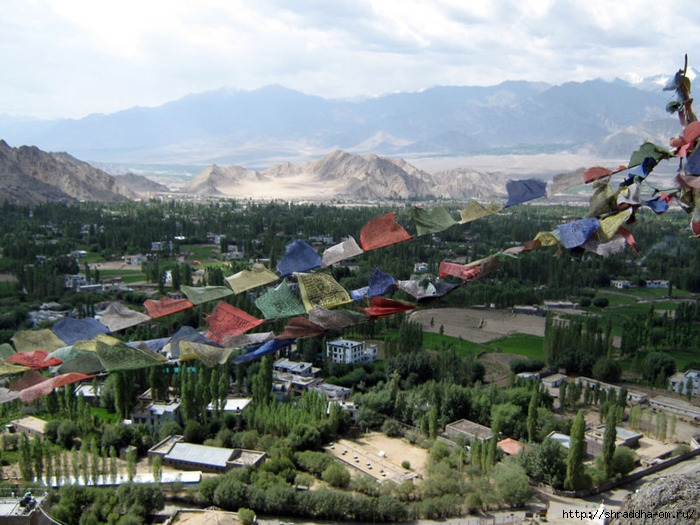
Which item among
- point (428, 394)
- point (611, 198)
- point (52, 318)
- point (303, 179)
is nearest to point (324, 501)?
point (428, 394)

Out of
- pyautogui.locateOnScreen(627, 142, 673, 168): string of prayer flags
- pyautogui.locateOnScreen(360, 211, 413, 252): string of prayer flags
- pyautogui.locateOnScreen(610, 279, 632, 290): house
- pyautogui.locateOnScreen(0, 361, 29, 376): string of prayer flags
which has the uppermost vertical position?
pyautogui.locateOnScreen(627, 142, 673, 168): string of prayer flags

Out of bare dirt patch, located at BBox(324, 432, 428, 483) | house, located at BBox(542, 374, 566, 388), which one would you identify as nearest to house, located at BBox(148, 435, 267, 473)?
bare dirt patch, located at BBox(324, 432, 428, 483)

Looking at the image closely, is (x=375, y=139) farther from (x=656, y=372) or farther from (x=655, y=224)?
(x=656, y=372)

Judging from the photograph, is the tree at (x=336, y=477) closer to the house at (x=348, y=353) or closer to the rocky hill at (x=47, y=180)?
the house at (x=348, y=353)

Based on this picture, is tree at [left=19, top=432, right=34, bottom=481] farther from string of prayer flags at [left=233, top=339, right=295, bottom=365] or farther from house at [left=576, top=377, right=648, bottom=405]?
house at [left=576, top=377, right=648, bottom=405]

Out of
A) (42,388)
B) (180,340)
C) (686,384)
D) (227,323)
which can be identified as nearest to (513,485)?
(686,384)

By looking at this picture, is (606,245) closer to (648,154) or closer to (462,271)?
(648,154)
